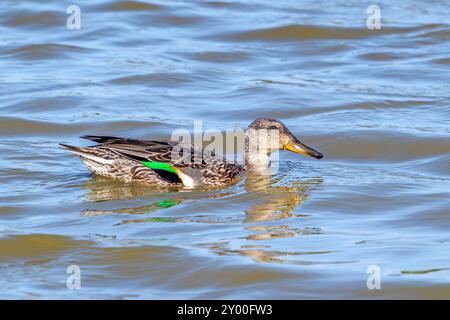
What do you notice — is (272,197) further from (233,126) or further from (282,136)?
(233,126)

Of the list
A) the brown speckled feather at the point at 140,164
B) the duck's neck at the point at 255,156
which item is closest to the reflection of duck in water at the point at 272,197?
the duck's neck at the point at 255,156

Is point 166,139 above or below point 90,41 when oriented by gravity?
below

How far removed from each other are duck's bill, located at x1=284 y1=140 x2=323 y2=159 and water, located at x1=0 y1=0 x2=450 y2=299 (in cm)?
22

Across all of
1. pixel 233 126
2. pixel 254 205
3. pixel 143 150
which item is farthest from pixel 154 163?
pixel 233 126

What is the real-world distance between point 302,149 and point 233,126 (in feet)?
6.06

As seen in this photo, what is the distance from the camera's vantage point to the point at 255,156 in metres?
11.4

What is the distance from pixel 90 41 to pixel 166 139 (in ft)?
17.3

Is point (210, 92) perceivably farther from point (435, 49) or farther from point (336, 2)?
point (336, 2)

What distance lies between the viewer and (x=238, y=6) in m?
19.7

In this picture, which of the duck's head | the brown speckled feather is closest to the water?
the brown speckled feather

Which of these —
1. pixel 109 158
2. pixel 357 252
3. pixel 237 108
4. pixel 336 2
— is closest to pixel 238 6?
pixel 336 2
